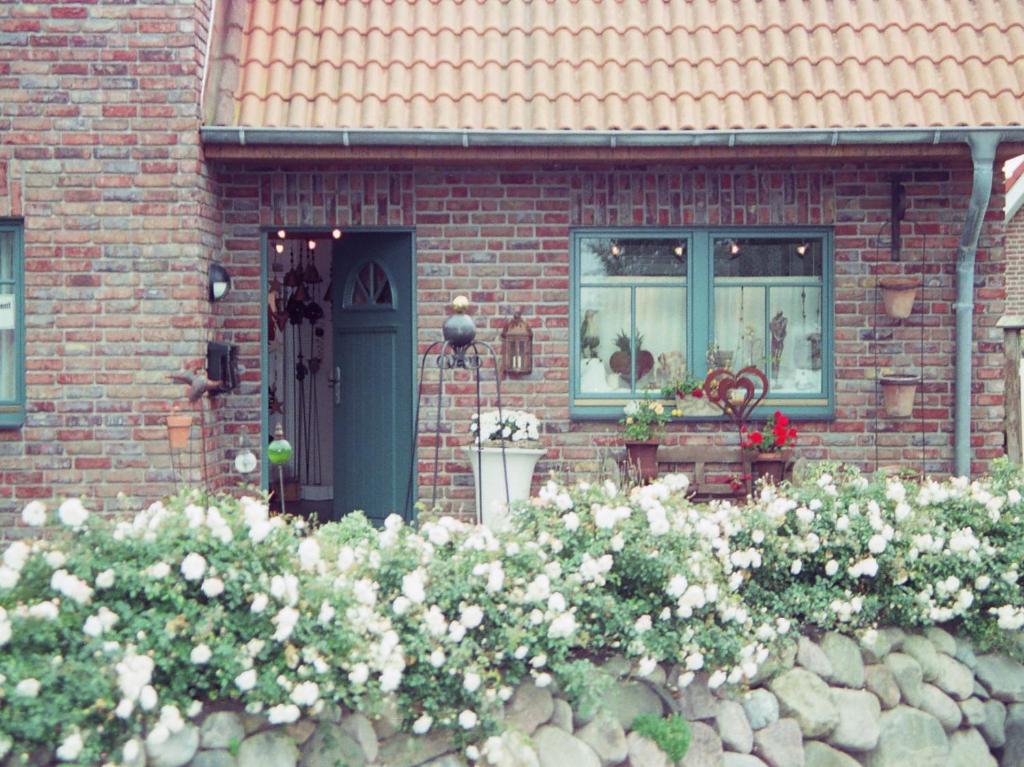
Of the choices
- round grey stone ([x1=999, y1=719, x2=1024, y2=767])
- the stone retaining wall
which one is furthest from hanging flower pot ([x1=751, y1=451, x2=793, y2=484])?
round grey stone ([x1=999, y1=719, x2=1024, y2=767])

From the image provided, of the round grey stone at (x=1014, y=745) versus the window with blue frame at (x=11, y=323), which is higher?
the window with blue frame at (x=11, y=323)

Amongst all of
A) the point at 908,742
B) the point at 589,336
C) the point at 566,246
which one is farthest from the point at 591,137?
the point at 908,742

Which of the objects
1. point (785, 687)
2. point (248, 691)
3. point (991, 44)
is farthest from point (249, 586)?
point (991, 44)

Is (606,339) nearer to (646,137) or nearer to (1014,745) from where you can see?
(646,137)

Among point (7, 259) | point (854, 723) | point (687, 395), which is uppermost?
point (7, 259)

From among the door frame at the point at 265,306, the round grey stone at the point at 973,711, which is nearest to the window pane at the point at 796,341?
the door frame at the point at 265,306

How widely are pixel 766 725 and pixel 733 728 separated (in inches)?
7.2

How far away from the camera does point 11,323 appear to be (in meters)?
7.80

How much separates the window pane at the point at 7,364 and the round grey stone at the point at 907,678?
4.99 meters

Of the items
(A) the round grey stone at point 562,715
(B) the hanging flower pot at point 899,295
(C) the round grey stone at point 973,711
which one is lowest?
(C) the round grey stone at point 973,711

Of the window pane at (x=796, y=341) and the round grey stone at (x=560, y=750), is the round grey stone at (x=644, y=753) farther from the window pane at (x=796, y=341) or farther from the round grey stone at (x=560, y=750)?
the window pane at (x=796, y=341)

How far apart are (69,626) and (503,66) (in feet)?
16.5

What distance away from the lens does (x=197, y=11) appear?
7.65m

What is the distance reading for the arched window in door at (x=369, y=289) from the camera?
855cm
